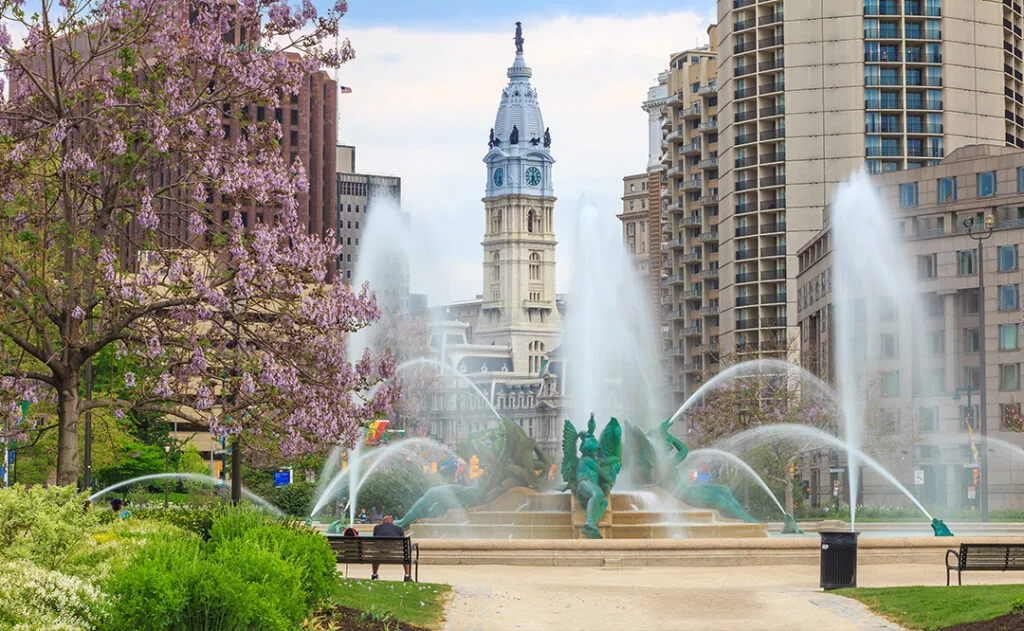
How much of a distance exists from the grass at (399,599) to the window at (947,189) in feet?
220

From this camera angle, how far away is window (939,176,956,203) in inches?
3425

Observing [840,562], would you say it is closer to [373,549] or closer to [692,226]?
[373,549]

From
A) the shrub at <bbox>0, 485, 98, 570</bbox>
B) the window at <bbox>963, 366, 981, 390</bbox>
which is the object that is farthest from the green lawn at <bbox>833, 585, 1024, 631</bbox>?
the window at <bbox>963, 366, 981, 390</bbox>

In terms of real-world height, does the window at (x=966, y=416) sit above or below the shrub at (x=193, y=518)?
above

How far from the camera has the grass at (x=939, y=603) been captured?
2098cm

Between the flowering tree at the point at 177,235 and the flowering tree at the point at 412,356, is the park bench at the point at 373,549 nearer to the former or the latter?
the flowering tree at the point at 177,235

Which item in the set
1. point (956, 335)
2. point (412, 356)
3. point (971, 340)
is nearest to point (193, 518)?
point (971, 340)

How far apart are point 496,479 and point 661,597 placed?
16.8 meters

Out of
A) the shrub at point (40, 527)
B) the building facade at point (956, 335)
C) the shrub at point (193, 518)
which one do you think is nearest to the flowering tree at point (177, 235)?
the shrub at point (193, 518)

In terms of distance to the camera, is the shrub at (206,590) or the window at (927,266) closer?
the shrub at (206,590)

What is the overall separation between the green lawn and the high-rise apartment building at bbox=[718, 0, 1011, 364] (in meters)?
85.1

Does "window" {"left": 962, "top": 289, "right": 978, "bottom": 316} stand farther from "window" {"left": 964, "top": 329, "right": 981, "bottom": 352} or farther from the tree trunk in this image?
the tree trunk

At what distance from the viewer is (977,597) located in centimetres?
2273

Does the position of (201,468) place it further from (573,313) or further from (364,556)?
(364,556)
